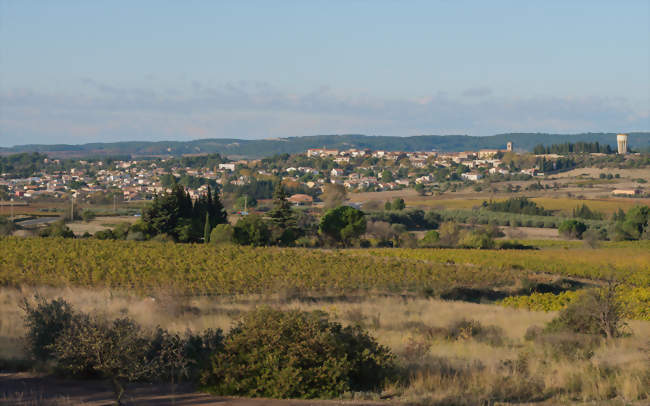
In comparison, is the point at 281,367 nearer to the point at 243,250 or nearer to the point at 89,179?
the point at 243,250

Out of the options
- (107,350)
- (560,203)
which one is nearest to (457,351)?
(107,350)

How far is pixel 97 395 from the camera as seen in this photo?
9.73m

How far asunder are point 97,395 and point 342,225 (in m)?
44.4

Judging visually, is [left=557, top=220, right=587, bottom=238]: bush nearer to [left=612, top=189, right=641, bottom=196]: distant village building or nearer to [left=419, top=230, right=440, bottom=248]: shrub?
[left=419, top=230, right=440, bottom=248]: shrub

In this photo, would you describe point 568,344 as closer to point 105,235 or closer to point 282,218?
point 105,235

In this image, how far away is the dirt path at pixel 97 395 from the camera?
30.2 ft

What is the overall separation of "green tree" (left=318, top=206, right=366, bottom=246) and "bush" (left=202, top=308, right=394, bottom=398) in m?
42.7

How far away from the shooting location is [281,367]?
9.95 metres

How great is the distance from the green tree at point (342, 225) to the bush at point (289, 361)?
140 feet

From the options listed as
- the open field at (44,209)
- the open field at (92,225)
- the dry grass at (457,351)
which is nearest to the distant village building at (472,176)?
the open field at (44,209)

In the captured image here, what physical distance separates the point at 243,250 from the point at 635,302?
20.6 metres

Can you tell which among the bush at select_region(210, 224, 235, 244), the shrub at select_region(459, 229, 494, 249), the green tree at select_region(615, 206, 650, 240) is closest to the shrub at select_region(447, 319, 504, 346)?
the bush at select_region(210, 224, 235, 244)

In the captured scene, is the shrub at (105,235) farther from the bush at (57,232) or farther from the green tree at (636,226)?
the green tree at (636,226)

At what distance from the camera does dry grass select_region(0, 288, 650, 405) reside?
34.3ft
